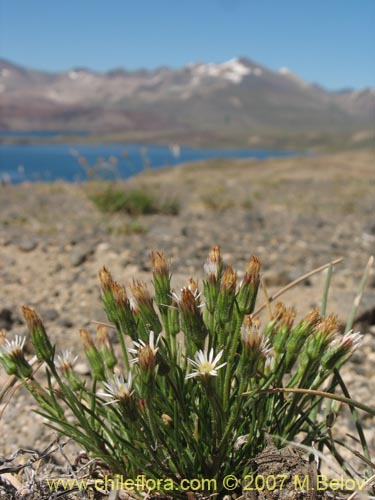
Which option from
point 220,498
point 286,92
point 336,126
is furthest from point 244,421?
point 286,92

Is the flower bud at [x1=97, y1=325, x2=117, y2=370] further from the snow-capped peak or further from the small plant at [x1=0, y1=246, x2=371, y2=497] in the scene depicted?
the snow-capped peak

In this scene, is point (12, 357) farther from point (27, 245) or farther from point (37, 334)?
point (27, 245)

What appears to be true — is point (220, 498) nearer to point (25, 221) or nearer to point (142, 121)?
point (25, 221)

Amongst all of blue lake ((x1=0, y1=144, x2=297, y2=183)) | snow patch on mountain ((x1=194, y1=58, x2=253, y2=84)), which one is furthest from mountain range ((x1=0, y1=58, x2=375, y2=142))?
blue lake ((x1=0, y1=144, x2=297, y2=183))

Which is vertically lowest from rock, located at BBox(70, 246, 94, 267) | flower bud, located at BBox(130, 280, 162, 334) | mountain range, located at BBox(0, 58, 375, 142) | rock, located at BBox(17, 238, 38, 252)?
rock, located at BBox(70, 246, 94, 267)

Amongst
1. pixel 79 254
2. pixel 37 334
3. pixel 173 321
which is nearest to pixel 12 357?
pixel 37 334
